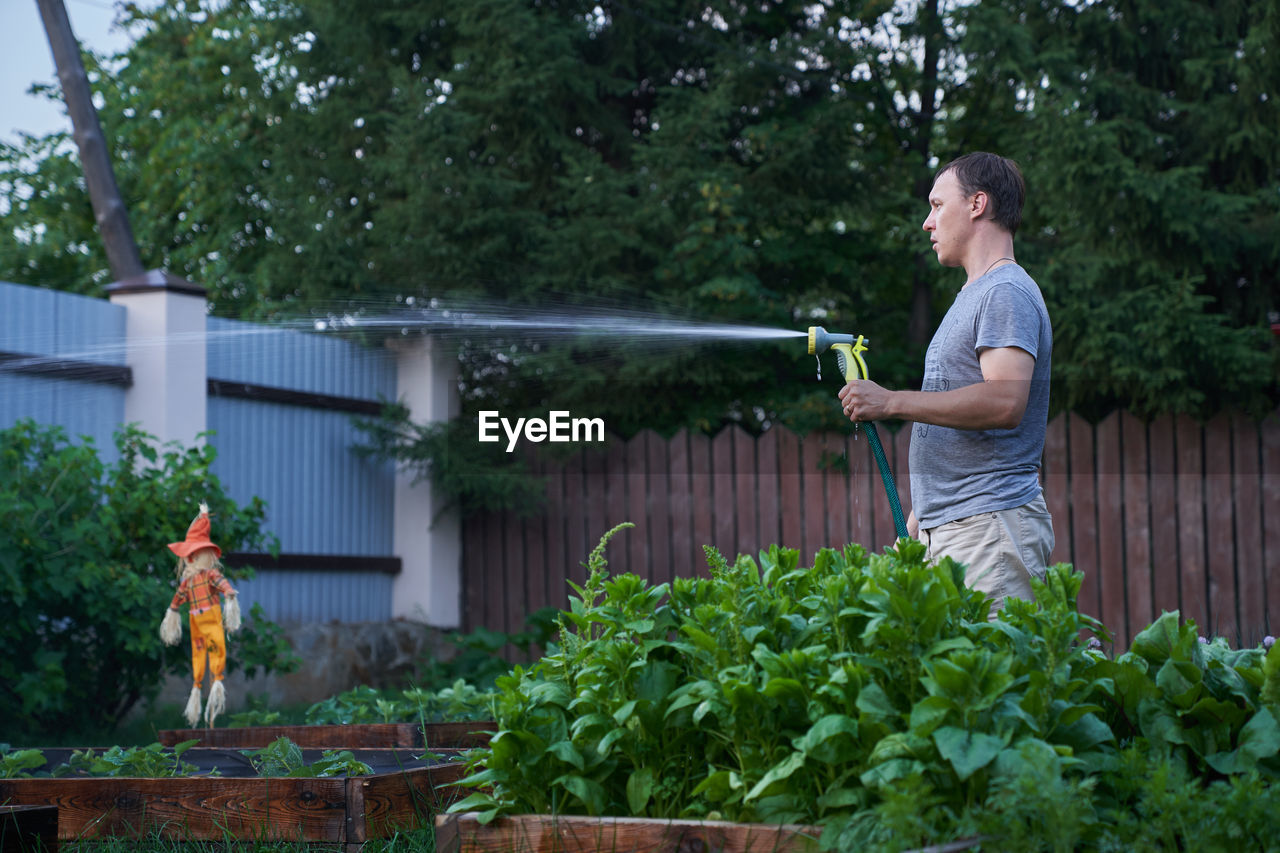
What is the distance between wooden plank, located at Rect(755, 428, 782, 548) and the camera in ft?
28.2

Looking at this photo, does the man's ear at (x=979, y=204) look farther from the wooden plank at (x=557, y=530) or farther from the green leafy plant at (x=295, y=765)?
the wooden plank at (x=557, y=530)

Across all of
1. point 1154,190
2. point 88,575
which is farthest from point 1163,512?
point 88,575

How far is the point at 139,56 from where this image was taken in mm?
14508

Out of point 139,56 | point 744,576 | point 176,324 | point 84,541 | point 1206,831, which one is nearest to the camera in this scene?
point 1206,831

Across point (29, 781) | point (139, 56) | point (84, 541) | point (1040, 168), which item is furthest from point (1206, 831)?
point (139, 56)

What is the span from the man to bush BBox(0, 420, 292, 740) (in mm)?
3818

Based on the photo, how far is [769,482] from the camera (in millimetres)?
8617

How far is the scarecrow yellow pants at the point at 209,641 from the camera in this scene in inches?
201

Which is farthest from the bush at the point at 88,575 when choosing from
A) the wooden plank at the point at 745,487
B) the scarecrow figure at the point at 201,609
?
the wooden plank at the point at 745,487

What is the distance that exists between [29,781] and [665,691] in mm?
1894

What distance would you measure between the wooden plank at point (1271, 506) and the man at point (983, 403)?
5.03 metres

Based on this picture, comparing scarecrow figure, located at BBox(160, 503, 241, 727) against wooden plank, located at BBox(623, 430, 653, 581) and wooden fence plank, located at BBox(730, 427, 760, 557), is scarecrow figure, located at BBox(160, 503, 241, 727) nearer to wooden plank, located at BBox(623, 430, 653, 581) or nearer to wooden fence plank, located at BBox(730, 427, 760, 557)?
wooden plank, located at BBox(623, 430, 653, 581)

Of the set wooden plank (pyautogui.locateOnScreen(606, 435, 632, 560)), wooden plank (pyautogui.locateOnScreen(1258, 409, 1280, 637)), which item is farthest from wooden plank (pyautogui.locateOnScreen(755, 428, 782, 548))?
wooden plank (pyautogui.locateOnScreen(1258, 409, 1280, 637))

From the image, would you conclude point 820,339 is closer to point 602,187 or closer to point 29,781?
point 29,781
